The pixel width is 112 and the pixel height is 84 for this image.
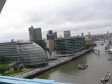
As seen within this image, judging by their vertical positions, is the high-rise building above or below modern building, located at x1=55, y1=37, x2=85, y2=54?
above

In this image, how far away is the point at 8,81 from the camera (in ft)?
3.49

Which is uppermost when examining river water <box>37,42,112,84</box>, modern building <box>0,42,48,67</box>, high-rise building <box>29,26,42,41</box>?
high-rise building <box>29,26,42,41</box>

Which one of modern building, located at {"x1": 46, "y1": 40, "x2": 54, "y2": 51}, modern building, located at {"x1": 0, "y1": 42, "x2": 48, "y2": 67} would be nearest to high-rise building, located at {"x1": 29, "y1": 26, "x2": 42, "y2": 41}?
modern building, located at {"x1": 46, "y1": 40, "x2": 54, "y2": 51}

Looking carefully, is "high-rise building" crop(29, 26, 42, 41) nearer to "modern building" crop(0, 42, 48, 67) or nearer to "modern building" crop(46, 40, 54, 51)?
"modern building" crop(46, 40, 54, 51)

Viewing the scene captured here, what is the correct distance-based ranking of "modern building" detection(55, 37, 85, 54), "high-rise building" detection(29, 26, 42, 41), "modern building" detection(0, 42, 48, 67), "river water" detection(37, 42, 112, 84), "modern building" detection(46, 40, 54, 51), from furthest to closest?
"high-rise building" detection(29, 26, 42, 41) → "modern building" detection(46, 40, 54, 51) → "modern building" detection(55, 37, 85, 54) → "modern building" detection(0, 42, 48, 67) → "river water" detection(37, 42, 112, 84)

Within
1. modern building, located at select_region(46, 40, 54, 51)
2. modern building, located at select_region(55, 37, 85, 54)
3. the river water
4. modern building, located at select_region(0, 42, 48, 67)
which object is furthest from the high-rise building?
the river water

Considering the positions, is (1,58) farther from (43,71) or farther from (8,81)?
(8,81)

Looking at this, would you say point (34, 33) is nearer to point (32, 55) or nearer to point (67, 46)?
point (67, 46)

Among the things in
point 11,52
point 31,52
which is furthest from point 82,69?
point 11,52

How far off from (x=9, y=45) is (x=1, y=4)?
49.8 feet

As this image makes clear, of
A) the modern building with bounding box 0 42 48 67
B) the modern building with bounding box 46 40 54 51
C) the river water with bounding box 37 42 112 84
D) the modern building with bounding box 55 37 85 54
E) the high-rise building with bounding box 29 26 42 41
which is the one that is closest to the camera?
the river water with bounding box 37 42 112 84

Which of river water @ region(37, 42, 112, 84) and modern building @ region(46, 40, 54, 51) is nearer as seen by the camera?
river water @ region(37, 42, 112, 84)

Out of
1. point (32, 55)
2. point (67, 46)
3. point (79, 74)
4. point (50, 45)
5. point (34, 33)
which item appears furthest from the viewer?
point (34, 33)

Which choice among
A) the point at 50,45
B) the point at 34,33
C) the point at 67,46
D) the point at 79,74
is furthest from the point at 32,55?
the point at 34,33
